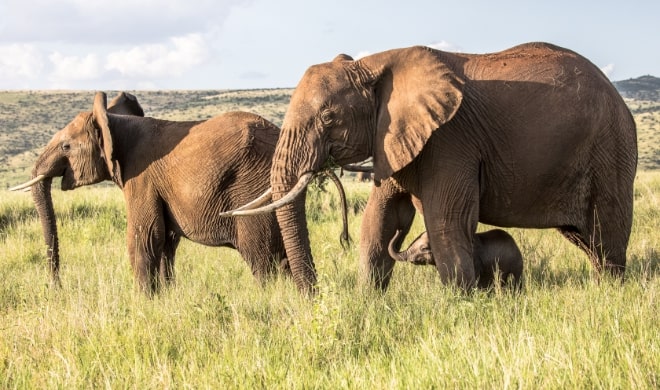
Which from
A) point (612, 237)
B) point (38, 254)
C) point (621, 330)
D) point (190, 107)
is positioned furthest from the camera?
point (190, 107)

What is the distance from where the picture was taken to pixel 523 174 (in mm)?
6086

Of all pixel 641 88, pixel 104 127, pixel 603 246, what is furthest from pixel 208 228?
pixel 641 88

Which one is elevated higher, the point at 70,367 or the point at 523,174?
the point at 523,174

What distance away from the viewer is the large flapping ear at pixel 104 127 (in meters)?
7.26

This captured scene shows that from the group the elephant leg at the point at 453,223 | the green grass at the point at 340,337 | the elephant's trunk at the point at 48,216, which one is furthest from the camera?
the elephant's trunk at the point at 48,216

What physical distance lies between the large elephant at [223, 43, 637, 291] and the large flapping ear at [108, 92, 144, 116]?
Result: 2869 mm

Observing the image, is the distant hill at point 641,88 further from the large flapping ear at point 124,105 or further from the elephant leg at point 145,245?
the elephant leg at point 145,245

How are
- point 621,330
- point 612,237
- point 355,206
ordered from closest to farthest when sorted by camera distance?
point 621,330 → point 612,237 → point 355,206

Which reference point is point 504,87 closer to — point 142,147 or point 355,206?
point 142,147

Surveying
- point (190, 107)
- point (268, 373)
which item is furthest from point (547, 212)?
point (190, 107)

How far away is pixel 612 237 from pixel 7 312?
495cm

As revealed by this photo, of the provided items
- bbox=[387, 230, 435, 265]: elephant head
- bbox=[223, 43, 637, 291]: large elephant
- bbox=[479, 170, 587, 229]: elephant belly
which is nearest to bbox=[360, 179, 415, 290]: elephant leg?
bbox=[223, 43, 637, 291]: large elephant

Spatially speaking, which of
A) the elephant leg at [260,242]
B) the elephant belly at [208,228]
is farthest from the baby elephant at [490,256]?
the elephant belly at [208,228]

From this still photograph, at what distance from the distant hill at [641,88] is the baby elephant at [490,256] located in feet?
425
